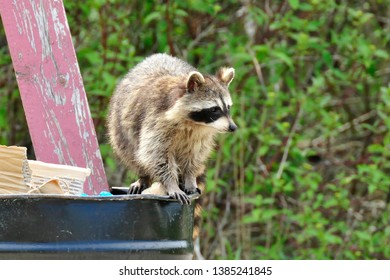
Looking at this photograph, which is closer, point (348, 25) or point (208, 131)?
point (208, 131)

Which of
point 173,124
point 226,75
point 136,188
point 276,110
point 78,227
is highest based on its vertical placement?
point 78,227

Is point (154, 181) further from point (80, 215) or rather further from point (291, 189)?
point (291, 189)

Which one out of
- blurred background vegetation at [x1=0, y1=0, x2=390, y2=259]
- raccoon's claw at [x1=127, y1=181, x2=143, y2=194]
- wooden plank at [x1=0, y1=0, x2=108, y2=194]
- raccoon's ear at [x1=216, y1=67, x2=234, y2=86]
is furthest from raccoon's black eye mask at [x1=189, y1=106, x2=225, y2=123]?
blurred background vegetation at [x1=0, y1=0, x2=390, y2=259]

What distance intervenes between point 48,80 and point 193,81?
3.16ft

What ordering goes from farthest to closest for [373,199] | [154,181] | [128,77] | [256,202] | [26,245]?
[373,199] < [256,202] < [128,77] < [154,181] < [26,245]

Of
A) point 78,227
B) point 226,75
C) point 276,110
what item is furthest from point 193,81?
point 276,110

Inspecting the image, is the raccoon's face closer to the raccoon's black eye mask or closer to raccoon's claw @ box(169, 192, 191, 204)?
the raccoon's black eye mask

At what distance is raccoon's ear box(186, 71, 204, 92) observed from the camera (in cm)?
442

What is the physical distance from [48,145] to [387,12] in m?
5.27

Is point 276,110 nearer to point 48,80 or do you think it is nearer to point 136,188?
point 136,188

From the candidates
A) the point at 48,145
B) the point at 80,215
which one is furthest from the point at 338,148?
the point at 80,215

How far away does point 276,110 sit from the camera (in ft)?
24.7

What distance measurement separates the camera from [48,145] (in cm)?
367

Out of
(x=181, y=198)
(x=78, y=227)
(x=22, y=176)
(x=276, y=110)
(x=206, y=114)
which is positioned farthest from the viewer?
(x=276, y=110)
